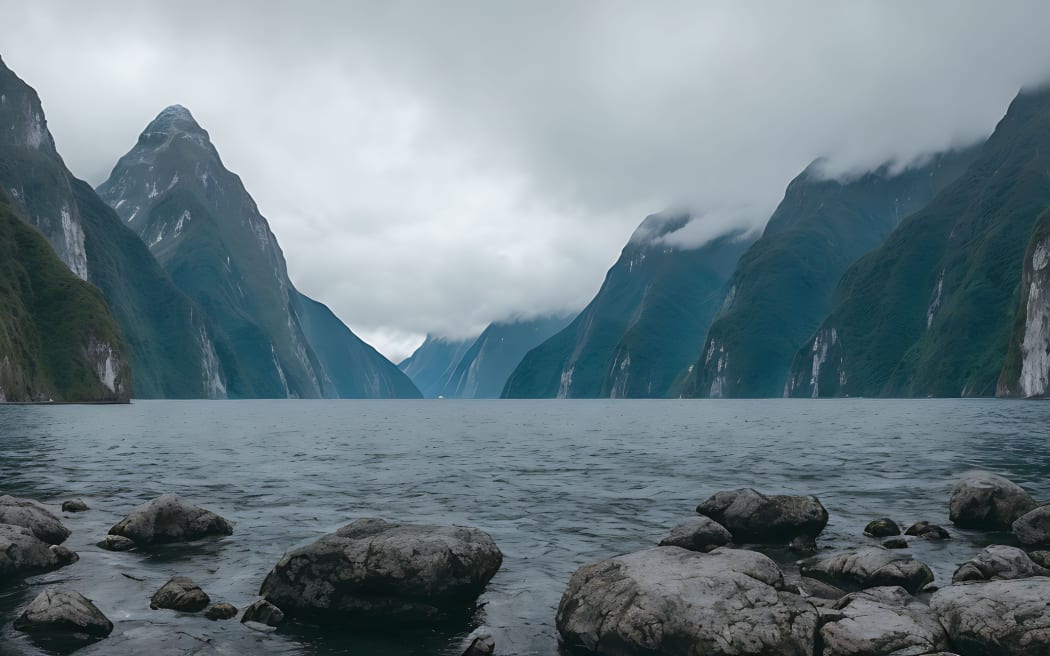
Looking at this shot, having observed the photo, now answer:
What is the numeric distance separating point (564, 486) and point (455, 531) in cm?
1827

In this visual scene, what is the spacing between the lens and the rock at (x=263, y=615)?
15266 mm

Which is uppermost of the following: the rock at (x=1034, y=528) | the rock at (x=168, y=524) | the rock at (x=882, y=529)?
the rock at (x=1034, y=528)

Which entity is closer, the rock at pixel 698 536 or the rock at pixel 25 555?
the rock at pixel 25 555

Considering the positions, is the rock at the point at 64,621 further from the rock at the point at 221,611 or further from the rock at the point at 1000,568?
the rock at the point at 1000,568

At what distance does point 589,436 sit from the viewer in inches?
3145

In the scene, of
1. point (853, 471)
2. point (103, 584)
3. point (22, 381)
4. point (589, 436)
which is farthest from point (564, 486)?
point (22, 381)

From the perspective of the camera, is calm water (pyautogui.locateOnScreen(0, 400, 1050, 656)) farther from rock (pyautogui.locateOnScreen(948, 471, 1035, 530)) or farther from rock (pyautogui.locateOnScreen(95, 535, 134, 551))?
rock (pyautogui.locateOnScreen(948, 471, 1035, 530))

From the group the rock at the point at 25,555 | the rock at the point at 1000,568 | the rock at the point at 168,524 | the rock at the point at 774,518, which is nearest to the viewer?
the rock at the point at 1000,568

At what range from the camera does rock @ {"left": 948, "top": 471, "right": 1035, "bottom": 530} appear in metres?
24.9

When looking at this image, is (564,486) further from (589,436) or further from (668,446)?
(589,436)

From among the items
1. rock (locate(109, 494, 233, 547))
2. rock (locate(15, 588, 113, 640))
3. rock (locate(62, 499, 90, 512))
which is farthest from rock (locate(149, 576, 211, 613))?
rock (locate(62, 499, 90, 512))

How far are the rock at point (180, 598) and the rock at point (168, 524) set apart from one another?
702 centimetres

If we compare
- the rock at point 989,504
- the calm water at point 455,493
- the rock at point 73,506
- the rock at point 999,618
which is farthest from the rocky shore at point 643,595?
the rock at point 73,506

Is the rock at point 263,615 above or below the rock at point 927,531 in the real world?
below
